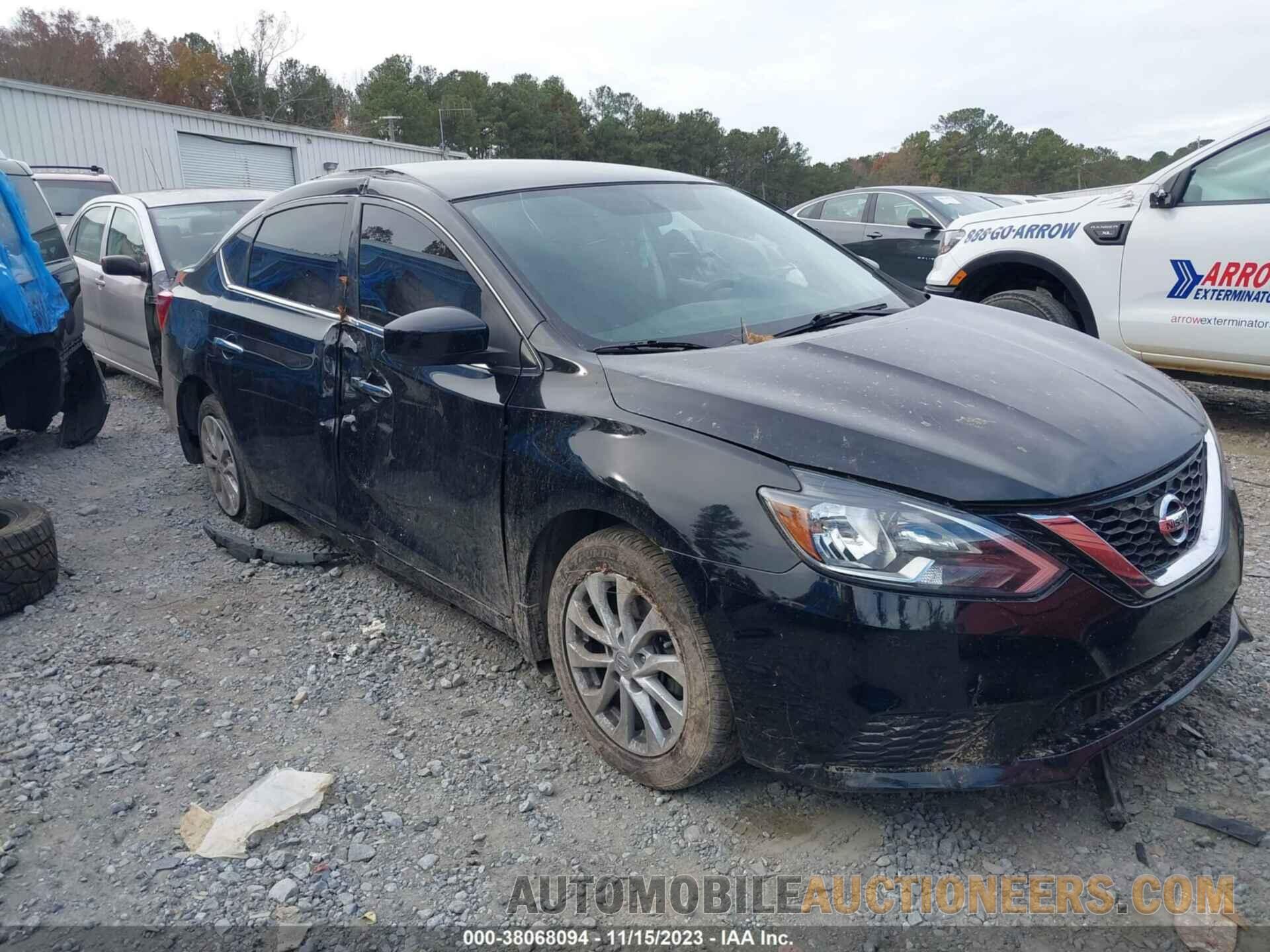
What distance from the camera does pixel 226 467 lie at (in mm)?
4750

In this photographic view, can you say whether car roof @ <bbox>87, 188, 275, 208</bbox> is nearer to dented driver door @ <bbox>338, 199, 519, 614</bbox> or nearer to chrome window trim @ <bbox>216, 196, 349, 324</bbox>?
chrome window trim @ <bbox>216, 196, 349, 324</bbox>

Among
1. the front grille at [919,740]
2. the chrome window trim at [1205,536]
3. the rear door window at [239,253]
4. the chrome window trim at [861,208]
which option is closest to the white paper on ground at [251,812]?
the front grille at [919,740]

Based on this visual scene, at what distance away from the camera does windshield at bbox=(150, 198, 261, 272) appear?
6.94 meters

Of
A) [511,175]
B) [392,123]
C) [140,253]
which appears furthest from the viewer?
[392,123]

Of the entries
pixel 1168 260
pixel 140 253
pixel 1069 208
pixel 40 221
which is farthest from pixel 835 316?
pixel 140 253

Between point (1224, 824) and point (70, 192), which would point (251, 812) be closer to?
point (1224, 824)

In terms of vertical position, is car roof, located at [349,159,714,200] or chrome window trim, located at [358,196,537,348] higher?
car roof, located at [349,159,714,200]

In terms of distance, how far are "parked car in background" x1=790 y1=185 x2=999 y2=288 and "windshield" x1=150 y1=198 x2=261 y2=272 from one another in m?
5.72

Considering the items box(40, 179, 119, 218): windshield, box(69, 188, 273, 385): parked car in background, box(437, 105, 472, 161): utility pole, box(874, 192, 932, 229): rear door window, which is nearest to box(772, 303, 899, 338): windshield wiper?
box(69, 188, 273, 385): parked car in background

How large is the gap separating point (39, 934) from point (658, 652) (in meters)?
1.61

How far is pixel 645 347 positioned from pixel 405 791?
1.45 m

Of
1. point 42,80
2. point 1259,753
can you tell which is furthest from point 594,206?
point 42,80

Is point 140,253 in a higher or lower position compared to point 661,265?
lower

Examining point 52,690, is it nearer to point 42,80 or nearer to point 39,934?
point 39,934
